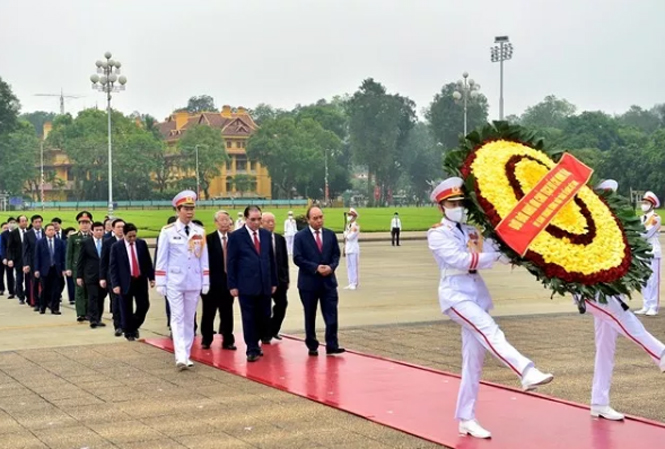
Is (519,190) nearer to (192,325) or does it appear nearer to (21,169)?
(192,325)

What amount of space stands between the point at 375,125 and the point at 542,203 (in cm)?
11952

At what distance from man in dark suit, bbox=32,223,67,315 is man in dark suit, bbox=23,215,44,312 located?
20.0 inches

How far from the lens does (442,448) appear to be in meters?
7.04

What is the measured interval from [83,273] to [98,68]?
29336 mm

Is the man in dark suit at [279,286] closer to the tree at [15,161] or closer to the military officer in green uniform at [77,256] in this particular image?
the military officer in green uniform at [77,256]

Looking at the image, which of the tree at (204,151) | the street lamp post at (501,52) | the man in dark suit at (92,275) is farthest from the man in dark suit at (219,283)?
the tree at (204,151)

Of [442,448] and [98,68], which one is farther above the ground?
[98,68]

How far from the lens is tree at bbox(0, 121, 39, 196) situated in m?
110

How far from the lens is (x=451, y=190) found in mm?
7414

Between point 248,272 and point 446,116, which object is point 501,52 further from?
point 446,116

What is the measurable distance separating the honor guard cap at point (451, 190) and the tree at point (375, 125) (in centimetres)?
11855

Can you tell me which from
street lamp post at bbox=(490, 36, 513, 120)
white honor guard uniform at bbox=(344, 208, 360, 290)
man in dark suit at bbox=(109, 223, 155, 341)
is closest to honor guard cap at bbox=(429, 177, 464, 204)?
man in dark suit at bbox=(109, 223, 155, 341)

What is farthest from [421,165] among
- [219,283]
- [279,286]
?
[219,283]

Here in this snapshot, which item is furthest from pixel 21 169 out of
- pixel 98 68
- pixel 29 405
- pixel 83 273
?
pixel 29 405
